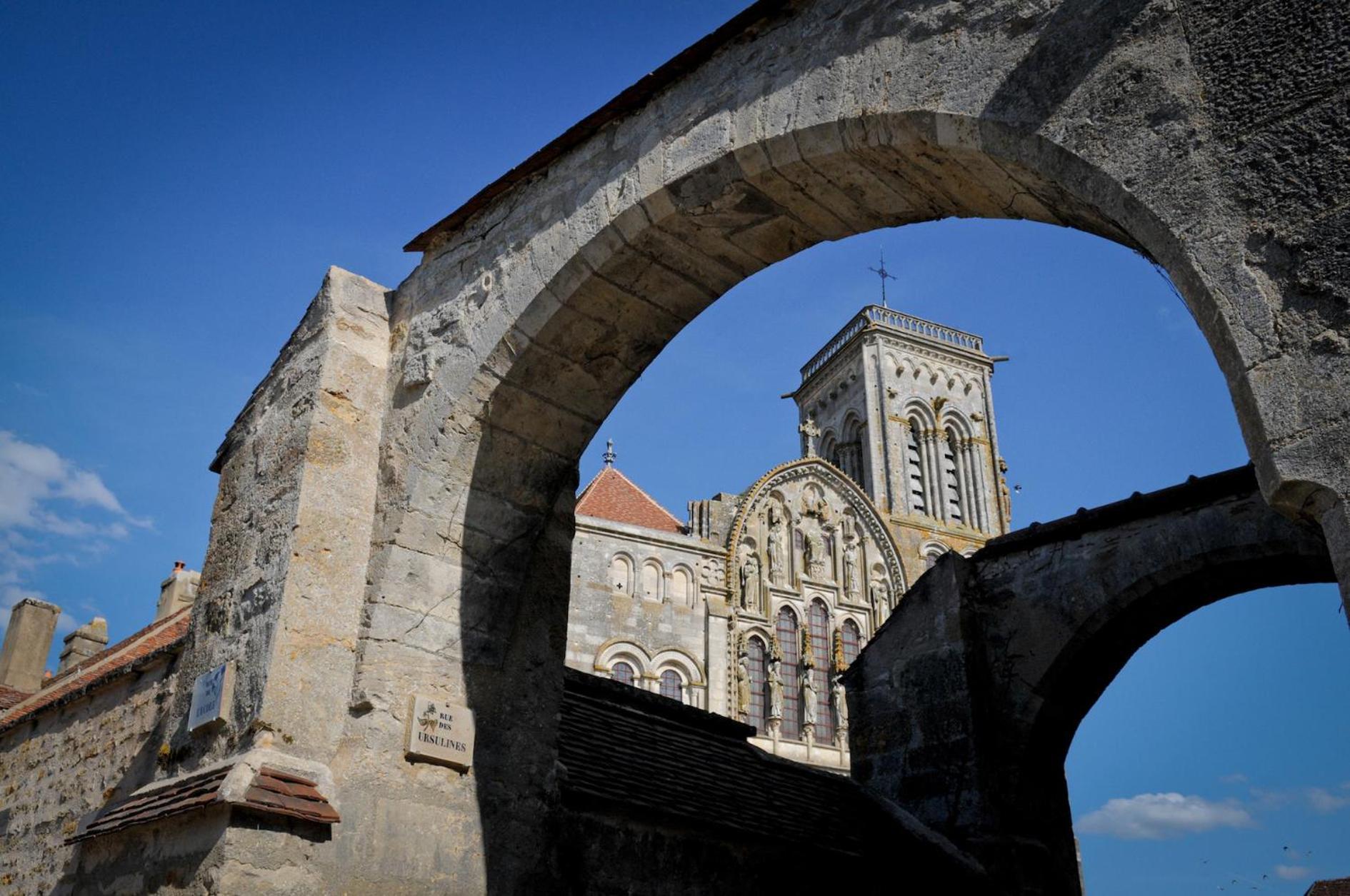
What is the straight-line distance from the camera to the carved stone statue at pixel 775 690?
24062mm

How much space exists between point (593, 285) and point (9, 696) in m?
12.3

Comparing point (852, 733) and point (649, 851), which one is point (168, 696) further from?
point (852, 733)

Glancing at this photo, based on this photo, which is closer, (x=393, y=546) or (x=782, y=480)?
(x=393, y=546)

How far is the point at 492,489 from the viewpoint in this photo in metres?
4.95

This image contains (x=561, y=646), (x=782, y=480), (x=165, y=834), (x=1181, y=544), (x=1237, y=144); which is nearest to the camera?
(x=1237, y=144)

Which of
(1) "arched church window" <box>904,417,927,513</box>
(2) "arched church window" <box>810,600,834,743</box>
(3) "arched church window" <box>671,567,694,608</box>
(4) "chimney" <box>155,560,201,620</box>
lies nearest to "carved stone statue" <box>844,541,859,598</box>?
(2) "arched church window" <box>810,600,834,743</box>

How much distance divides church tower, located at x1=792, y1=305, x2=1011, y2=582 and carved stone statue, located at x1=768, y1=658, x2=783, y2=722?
9.21 meters

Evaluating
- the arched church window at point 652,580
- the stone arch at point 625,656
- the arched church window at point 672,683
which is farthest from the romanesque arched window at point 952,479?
the stone arch at point 625,656

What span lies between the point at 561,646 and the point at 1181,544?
15.1ft

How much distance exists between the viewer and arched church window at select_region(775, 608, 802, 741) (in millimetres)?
24391

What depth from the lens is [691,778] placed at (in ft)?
22.4

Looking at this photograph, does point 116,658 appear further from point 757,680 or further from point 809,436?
point 809,436

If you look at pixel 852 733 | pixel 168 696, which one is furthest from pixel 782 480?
pixel 168 696

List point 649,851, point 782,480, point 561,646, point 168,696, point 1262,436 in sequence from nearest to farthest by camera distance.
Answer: point 1262,436 < point 561,646 < point 649,851 < point 168,696 < point 782,480
